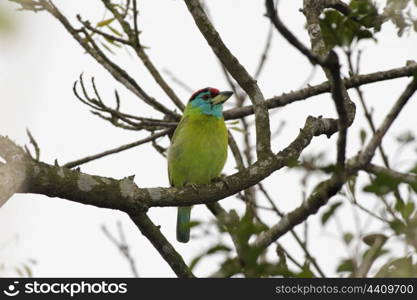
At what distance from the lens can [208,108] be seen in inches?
244

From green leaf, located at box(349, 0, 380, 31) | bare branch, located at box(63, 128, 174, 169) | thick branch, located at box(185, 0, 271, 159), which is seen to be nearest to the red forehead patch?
bare branch, located at box(63, 128, 174, 169)

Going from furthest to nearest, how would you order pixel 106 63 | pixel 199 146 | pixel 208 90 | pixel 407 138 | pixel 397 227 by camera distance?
pixel 208 90 < pixel 199 146 < pixel 106 63 < pixel 407 138 < pixel 397 227

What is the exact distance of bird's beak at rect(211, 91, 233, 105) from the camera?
614cm

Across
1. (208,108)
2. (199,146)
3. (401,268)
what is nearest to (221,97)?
(208,108)

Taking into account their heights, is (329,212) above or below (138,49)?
below

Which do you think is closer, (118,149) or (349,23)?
(349,23)

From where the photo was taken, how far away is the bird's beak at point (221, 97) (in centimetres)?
614

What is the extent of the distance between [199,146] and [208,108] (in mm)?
447

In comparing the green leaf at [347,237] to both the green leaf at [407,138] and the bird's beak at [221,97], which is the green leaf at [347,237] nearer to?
the green leaf at [407,138]

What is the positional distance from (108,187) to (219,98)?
9.63 ft

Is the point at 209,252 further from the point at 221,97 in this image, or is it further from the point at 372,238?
the point at 221,97

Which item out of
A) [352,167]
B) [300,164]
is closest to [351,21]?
[352,167]

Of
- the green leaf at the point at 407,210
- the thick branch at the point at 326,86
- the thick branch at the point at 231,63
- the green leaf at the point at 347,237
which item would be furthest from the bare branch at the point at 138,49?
the green leaf at the point at 407,210

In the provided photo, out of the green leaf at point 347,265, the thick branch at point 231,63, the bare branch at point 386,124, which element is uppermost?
the thick branch at point 231,63
